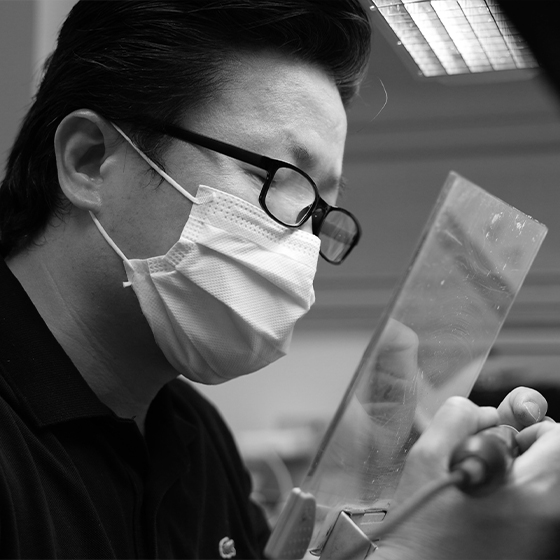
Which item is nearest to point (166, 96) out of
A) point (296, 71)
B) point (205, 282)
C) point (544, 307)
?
point (296, 71)

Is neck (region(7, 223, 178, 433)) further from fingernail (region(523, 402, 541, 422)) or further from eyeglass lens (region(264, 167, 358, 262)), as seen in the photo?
fingernail (region(523, 402, 541, 422))

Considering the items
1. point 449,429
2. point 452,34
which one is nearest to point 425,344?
point 449,429

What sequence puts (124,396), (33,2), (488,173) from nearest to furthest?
1. (124,396)
2. (33,2)
3. (488,173)

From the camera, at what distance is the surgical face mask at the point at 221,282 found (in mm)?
1213

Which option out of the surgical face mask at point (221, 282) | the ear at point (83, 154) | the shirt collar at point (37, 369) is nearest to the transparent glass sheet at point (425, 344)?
the surgical face mask at point (221, 282)

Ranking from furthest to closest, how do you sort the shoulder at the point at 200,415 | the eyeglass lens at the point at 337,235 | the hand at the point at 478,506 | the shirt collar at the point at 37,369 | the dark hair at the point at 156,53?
the shoulder at the point at 200,415 < the eyeglass lens at the point at 337,235 < the dark hair at the point at 156,53 < the shirt collar at the point at 37,369 < the hand at the point at 478,506

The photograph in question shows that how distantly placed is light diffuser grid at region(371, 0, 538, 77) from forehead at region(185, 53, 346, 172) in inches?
7.6

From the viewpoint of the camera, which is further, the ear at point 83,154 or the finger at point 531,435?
the ear at point 83,154

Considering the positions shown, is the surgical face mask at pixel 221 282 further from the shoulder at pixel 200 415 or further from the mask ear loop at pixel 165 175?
the shoulder at pixel 200 415

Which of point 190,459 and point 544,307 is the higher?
point 544,307

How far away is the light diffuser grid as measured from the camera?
3.31 feet

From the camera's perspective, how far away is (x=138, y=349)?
1299mm

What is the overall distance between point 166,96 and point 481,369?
723 millimetres

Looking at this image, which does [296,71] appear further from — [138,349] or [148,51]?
[138,349]
